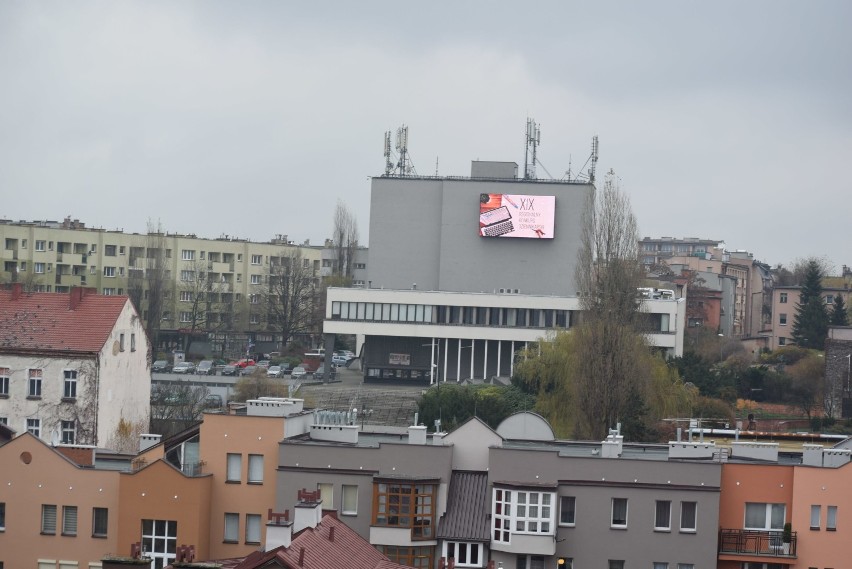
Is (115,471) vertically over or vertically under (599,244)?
under

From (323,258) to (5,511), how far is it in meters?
118

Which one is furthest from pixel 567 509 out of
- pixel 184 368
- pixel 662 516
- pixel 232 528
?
pixel 184 368

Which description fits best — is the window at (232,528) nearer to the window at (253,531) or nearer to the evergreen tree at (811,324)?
the window at (253,531)

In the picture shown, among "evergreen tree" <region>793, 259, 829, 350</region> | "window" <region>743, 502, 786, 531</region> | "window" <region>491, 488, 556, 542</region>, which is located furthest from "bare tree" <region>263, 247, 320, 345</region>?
"window" <region>743, 502, 786, 531</region>

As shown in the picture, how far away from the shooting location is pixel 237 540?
1443 inches

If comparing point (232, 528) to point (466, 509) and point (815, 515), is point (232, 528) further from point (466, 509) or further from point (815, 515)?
point (815, 515)

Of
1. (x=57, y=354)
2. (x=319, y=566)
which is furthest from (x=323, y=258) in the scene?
(x=319, y=566)

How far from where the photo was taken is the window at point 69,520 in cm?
3647

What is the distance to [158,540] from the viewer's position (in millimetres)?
35875

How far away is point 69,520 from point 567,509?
42.5ft

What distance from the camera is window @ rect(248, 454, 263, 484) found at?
37.1 metres

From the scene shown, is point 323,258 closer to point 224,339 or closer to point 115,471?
point 224,339

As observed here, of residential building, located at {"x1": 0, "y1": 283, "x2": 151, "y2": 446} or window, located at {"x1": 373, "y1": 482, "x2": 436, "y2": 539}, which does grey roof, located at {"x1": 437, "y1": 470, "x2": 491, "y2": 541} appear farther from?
residential building, located at {"x1": 0, "y1": 283, "x2": 151, "y2": 446}

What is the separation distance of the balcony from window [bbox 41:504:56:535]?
56.4 feet
